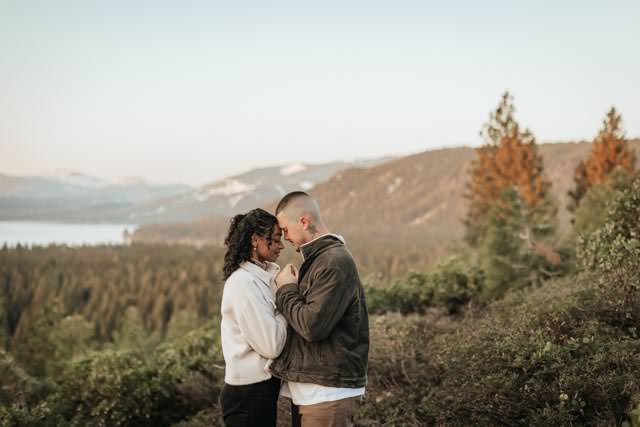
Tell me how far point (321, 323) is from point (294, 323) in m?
0.17

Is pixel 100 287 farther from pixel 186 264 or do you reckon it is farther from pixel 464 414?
pixel 464 414

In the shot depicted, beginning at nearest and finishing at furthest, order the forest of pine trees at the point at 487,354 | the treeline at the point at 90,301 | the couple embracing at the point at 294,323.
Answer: the couple embracing at the point at 294,323 → the forest of pine trees at the point at 487,354 → the treeline at the point at 90,301

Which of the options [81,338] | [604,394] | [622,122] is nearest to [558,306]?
[604,394]

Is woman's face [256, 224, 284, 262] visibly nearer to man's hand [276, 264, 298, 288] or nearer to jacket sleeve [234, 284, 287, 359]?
man's hand [276, 264, 298, 288]

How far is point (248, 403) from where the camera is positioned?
327cm

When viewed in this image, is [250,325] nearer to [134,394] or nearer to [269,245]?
[269,245]

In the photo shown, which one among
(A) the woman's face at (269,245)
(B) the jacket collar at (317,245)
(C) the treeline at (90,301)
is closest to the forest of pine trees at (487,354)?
(B) the jacket collar at (317,245)

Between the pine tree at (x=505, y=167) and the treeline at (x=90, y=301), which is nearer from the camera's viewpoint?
the pine tree at (x=505, y=167)

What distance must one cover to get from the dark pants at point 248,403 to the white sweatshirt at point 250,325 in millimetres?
64

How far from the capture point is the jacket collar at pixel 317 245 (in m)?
3.18

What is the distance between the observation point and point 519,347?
16.4 ft

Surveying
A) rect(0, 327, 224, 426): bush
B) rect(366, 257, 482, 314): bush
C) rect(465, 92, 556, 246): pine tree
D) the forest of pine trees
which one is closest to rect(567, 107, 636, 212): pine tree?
rect(465, 92, 556, 246): pine tree

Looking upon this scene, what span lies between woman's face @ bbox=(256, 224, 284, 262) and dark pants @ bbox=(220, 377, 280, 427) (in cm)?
79

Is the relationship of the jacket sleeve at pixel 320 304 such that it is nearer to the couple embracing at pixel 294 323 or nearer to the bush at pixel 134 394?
the couple embracing at pixel 294 323
